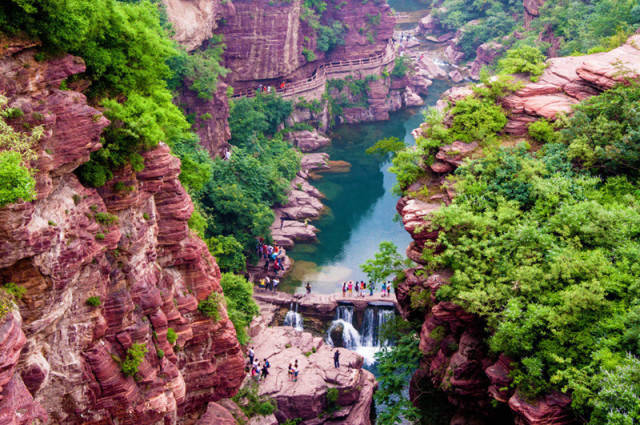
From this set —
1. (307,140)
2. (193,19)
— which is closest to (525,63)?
(193,19)

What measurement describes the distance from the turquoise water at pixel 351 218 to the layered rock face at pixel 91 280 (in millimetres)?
22159

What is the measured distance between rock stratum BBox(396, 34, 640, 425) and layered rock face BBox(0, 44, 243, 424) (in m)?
10.1

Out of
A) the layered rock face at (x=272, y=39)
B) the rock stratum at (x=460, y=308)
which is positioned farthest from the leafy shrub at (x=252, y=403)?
the layered rock face at (x=272, y=39)

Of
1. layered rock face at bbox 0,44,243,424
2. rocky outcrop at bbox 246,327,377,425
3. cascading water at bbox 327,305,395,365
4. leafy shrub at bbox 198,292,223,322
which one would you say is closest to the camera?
layered rock face at bbox 0,44,243,424

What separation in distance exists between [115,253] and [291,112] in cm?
5120

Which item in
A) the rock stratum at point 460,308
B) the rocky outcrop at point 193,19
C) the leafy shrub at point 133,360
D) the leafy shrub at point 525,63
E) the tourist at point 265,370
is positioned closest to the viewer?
the leafy shrub at point 133,360

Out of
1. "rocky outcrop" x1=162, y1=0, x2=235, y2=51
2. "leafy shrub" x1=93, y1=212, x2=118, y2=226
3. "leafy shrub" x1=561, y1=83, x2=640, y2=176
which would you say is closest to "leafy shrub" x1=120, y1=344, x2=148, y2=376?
"leafy shrub" x1=93, y1=212, x2=118, y2=226

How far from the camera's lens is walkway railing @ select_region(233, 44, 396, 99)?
228 feet

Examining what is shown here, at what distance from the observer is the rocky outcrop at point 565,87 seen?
2672cm

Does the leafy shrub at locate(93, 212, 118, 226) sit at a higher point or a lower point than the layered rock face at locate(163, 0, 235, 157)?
lower

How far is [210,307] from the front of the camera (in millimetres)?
24375

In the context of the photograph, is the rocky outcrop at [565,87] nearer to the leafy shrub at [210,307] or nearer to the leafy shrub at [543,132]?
the leafy shrub at [543,132]

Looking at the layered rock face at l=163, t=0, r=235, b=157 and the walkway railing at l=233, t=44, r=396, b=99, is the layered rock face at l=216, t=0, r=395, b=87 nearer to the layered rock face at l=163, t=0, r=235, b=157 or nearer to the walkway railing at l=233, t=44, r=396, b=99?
the walkway railing at l=233, t=44, r=396, b=99

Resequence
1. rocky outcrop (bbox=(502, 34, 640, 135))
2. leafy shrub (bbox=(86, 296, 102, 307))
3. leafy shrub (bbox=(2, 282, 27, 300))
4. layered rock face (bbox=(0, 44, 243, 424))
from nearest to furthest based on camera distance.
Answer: leafy shrub (bbox=(2, 282, 27, 300)) → layered rock face (bbox=(0, 44, 243, 424)) → leafy shrub (bbox=(86, 296, 102, 307)) → rocky outcrop (bbox=(502, 34, 640, 135))
